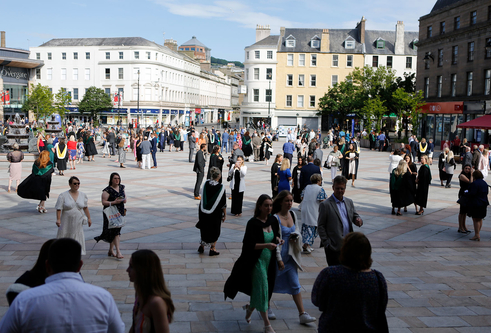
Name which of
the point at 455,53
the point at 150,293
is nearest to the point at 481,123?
the point at 455,53

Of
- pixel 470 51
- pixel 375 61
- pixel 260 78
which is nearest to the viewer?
pixel 470 51

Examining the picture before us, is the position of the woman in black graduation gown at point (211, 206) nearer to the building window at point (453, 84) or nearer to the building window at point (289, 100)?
the building window at point (453, 84)

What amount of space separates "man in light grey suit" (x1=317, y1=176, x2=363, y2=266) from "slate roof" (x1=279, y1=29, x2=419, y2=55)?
229 ft

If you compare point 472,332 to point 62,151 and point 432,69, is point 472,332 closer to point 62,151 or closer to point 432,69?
point 62,151

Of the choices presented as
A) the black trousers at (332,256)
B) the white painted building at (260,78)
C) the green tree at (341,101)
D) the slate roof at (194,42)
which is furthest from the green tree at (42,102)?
the slate roof at (194,42)

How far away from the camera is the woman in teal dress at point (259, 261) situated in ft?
19.1

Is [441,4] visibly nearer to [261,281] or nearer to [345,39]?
[345,39]

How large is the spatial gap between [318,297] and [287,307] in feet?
9.92

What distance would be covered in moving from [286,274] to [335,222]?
3.21ft

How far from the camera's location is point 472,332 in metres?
6.14

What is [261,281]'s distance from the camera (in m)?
5.86

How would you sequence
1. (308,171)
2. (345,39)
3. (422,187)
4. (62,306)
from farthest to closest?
(345,39)
(422,187)
(308,171)
(62,306)

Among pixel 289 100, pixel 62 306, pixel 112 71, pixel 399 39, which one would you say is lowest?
pixel 62 306

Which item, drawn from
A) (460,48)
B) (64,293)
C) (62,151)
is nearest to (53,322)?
(64,293)
